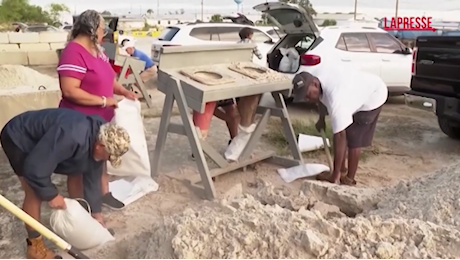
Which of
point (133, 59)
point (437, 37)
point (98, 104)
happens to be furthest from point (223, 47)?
point (133, 59)

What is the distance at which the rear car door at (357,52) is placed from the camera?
892cm

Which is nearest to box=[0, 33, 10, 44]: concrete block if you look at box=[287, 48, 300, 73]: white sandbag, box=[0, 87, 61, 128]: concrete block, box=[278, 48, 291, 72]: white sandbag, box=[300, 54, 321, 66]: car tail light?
box=[0, 87, 61, 128]: concrete block

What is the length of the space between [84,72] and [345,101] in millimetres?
2220

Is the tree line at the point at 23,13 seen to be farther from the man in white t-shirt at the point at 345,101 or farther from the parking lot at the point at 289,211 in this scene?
the man in white t-shirt at the point at 345,101

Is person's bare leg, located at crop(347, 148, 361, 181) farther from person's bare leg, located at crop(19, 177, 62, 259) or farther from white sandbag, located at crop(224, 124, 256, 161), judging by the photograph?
person's bare leg, located at crop(19, 177, 62, 259)

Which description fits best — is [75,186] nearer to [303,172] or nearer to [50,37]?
[303,172]

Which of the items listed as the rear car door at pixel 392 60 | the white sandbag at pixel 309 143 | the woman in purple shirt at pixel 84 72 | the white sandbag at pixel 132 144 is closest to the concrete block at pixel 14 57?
the rear car door at pixel 392 60

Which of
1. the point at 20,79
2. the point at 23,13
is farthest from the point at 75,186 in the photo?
the point at 23,13

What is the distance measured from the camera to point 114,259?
1830mm

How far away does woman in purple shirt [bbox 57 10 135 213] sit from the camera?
3621mm

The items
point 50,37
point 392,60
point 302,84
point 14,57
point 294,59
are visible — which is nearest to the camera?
point 302,84

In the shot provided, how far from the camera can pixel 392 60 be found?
938 centimetres

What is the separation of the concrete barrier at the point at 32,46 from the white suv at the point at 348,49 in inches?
413

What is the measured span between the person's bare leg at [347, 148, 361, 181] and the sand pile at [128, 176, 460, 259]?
6.22 ft
